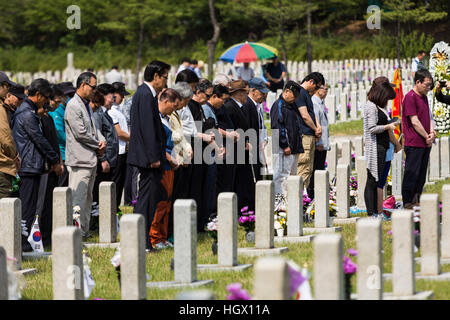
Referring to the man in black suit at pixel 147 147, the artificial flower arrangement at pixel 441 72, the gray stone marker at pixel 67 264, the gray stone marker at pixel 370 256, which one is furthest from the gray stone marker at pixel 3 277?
the artificial flower arrangement at pixel 441 72

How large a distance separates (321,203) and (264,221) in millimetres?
1838

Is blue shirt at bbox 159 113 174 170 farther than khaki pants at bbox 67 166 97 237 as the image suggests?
No

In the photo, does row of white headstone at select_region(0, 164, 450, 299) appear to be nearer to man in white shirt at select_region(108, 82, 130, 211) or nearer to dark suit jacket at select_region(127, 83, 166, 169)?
Answer: dark suit jacket at select_region(127, 83, 166, 169)

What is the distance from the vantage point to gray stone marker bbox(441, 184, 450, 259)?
815 centimetres

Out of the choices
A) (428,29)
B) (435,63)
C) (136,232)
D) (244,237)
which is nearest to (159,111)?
(244,237)

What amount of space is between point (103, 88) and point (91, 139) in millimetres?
1686

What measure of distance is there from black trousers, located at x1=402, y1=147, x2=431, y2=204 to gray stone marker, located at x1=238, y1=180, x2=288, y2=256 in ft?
10.1

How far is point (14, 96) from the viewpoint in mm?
9727

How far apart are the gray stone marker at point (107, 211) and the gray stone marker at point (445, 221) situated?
375 cm

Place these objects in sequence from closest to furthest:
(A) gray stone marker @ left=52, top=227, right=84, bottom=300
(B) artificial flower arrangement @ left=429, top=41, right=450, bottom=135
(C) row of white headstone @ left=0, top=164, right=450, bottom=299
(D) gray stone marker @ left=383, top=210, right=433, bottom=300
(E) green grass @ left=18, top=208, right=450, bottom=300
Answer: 1. (C) row of white headstone @ left=0, top=164, right=450, bottom=299
2. (A) gray stone marker @ left=52, top=227, right=84, bottom=300
3. (D) gray stone marker @ left=383, top=210, right=433, bottom=300
4. (E) green grass @ left=18, top=208, right=450, bottom=300
5. (B) artificial flower arrangement @ left=429, top=41, right=450, bottom=135

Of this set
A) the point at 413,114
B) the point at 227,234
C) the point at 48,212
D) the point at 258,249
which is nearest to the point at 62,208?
the point at 48,212

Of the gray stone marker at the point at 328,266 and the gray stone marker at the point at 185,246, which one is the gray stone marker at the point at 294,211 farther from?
the gray stone marker at the point at 328,266

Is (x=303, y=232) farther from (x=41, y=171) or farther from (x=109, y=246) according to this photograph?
(x=41, y=171)

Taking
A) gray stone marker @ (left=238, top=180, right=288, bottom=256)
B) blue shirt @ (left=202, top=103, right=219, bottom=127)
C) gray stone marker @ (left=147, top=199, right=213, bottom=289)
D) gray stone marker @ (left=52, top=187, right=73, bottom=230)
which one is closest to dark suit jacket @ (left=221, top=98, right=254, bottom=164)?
blue shirt @ (left=202, top=103, right=219, bottom=127)
